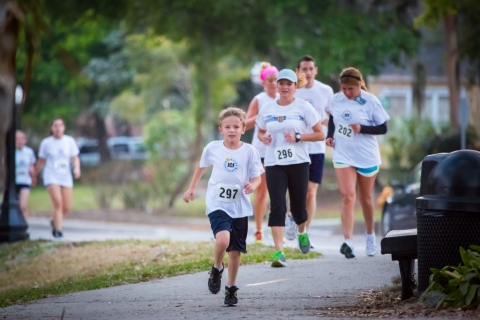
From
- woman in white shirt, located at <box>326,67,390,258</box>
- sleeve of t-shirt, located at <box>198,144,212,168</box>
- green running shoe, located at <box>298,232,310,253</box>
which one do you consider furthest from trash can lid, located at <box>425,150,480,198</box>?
green running shoe, located at <box>298,232,310,253</box>

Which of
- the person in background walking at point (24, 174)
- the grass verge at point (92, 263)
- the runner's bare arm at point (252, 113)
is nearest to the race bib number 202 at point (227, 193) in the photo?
the grass verge at point (92, 263)

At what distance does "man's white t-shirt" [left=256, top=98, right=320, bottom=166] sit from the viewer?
32.3 ft

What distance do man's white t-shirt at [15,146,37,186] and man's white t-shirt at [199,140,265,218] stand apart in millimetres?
10264

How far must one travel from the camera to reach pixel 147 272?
10391 mm

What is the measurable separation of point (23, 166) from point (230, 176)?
10.7m

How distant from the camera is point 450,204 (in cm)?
686

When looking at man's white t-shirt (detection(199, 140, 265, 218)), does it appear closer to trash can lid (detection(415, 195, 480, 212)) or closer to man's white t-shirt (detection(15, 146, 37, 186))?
trash can lid (detection(415, 195, 480, 212))

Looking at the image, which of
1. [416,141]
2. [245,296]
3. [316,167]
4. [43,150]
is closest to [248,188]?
[245,296]

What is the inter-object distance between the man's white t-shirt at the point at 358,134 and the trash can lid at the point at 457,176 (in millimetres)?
3309

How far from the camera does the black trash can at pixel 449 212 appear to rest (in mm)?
6852

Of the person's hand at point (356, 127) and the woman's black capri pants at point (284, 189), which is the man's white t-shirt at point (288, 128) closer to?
the woman's black capri pants at point (284, 189)

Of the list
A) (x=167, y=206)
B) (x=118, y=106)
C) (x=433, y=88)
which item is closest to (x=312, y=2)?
(x=167, y=206)

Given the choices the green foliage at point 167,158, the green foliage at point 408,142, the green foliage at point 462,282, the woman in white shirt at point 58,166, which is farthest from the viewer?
the green foliage at point 167,158

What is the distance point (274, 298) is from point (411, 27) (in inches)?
718
